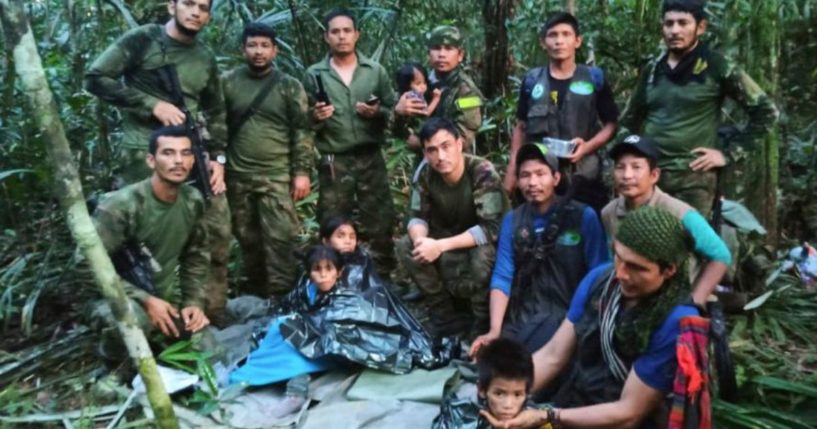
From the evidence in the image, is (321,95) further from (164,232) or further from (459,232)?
(164,232)

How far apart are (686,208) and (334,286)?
1.96m

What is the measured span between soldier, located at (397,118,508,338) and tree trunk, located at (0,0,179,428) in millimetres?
1906

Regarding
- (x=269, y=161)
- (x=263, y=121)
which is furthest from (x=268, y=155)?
(x=263, y=121)

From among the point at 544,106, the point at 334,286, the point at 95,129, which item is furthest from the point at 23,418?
the point at 544,106

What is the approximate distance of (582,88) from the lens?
15.8 feet

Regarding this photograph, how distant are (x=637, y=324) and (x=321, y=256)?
2112mm

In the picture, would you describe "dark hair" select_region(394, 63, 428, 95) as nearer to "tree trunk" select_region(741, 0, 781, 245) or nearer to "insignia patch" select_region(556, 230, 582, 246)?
"insignia patch" select_region(556, 230, 582, 246)

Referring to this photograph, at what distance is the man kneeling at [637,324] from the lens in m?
2.85

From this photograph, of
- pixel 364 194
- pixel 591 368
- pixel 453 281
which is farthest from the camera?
pixel 364 194

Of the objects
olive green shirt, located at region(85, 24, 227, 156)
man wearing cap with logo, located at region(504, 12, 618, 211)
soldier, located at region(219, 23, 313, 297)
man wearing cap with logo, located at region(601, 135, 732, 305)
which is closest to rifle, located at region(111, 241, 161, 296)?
olive green shirt, located at region(85, 24, 227, 156)

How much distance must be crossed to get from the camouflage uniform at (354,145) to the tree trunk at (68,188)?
2.56 m

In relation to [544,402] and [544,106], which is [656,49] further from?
[544,402]

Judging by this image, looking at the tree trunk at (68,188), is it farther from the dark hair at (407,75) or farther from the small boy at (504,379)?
the dark hair at (407,75)

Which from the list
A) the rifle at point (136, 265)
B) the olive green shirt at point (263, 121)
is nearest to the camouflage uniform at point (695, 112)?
the olive green shirt at point (263, 121)
